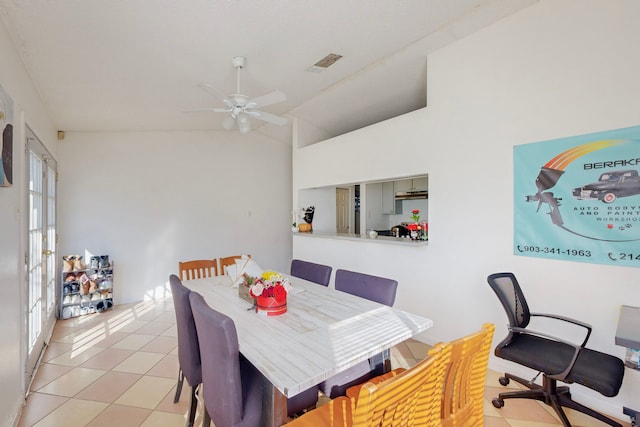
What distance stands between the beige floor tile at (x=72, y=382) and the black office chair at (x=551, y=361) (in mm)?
3124

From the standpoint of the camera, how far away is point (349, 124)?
191 inches

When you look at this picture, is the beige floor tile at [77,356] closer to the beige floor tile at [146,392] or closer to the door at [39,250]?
the door at [39,250]

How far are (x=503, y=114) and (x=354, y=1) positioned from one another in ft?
5.01

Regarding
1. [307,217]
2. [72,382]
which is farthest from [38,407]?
[307,217]

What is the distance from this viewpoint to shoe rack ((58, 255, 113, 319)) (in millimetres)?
3822

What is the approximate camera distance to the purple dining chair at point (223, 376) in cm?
127

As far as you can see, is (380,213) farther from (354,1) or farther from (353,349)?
(353,349)

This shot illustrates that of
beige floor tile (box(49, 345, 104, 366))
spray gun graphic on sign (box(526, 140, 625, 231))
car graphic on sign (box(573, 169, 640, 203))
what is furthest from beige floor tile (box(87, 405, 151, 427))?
car graphic on sign (box(573, 169, 640, 203))

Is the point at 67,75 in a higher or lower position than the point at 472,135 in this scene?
higher

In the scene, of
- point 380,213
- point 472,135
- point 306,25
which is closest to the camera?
point 306,25

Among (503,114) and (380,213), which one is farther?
(380,213)

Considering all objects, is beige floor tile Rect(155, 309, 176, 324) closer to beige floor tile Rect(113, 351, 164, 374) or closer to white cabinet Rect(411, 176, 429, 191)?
beige floor tile Rect(113, 351, 164, 374)

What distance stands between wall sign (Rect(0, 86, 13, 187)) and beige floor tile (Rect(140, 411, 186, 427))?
1.67 meters

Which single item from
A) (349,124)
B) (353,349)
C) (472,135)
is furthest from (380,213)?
(353,349)
